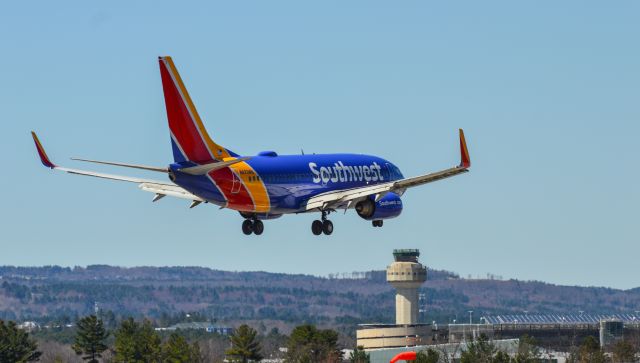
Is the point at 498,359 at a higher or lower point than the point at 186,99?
lower

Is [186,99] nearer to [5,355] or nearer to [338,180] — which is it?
Answer: [338,180]

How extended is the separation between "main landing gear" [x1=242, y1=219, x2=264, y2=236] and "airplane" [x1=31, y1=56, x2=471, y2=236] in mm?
77

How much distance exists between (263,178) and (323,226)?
8.64 m

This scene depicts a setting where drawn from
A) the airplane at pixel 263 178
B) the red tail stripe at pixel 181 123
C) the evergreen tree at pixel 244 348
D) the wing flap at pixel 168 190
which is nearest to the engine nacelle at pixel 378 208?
the airplane at pixel 263 178

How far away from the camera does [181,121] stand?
101812mm

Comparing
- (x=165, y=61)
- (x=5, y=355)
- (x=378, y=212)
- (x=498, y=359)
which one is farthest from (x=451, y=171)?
(x=5, y=355)

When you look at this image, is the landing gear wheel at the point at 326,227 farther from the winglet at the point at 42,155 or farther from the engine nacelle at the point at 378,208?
the winglet at the point at 42,155

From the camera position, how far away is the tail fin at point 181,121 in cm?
10169

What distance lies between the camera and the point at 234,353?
643 ft

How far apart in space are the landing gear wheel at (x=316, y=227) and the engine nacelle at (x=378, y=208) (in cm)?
357

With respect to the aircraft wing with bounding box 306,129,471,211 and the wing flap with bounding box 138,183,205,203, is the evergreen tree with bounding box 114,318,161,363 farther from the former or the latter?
the aircraft wing with bounding box 306,129,471,211

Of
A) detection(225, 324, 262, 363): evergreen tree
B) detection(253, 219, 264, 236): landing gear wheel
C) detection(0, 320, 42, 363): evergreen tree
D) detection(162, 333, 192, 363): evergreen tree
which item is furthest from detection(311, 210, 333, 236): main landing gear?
detection(0, 320, 42, 363): evergreen tree

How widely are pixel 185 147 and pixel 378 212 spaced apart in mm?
19437

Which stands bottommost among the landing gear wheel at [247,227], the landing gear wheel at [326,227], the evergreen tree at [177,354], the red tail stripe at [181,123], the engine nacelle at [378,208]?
the evergreen tree at [177,354]
